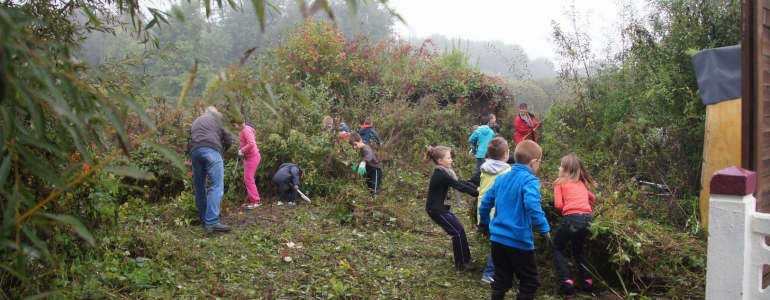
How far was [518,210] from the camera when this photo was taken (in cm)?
430

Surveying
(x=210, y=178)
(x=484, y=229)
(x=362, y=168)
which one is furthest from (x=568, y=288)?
(x=362, y=168)

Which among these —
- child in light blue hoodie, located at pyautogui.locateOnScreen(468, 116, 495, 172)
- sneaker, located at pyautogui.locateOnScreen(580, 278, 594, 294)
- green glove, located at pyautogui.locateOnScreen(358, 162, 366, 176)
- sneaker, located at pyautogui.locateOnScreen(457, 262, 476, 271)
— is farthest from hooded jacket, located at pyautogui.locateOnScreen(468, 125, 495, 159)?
sneaker, located at pyautogui.locateOnScreen(580, 278, 594, 294)

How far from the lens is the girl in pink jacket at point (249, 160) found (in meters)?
8.41

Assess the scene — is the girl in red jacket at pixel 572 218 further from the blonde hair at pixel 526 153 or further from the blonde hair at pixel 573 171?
the blonde hair at pixel 526 153

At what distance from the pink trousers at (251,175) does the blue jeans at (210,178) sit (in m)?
1.68

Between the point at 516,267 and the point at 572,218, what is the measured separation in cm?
93

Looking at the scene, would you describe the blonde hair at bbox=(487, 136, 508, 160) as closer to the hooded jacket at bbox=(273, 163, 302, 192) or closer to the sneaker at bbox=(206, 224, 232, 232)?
the sneaker at bbox=(206, 224, 232, 232)

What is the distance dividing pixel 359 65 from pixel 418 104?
2.22 metres

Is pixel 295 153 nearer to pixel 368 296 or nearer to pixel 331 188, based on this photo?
pixel 331 188

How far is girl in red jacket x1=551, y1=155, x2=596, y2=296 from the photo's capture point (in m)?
4.86

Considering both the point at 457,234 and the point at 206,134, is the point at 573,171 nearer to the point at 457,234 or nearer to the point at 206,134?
the point at 457,234

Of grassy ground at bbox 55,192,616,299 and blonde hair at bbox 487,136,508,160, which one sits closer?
grassy ground at bbox 55,192,616,299

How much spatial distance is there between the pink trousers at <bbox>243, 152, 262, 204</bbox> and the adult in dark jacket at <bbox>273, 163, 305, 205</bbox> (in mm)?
384

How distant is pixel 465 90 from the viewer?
16.8 meters
